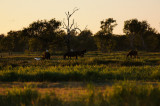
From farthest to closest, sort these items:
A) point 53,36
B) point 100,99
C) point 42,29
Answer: point 42,29
point 53,36
point 100,99

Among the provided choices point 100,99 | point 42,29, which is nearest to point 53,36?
point 42,29

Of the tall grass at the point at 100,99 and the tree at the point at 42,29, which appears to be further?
the tree at the point at 42,29

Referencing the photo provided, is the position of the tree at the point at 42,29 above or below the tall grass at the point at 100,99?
above

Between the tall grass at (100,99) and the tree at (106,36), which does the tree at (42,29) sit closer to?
the tree at (106,36)

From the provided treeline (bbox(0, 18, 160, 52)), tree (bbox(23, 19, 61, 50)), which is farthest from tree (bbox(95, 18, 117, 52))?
tree (bbox(23, 19, 61, 50))

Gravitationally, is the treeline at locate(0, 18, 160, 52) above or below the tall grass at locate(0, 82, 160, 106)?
above

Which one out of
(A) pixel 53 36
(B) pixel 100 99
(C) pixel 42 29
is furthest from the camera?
(C) pixel 42 29

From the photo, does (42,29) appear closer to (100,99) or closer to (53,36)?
(53,36)

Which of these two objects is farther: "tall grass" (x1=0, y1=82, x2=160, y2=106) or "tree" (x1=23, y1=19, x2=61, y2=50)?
"tree" (x1=23, y1=19, x2=61, y2=50)

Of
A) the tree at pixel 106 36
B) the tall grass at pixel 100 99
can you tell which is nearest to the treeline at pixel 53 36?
the tree at pixel 106 36

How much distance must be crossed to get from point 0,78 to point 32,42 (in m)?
46.2

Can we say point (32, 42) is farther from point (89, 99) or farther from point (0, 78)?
point (89, 99)

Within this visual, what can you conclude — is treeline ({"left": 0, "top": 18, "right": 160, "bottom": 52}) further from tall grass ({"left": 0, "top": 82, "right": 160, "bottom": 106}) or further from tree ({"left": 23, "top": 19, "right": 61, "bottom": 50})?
tall grass ({"left": 0, "top": 82, "right": 160, "bottom": 106})

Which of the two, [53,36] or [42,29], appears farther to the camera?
[42,29]
